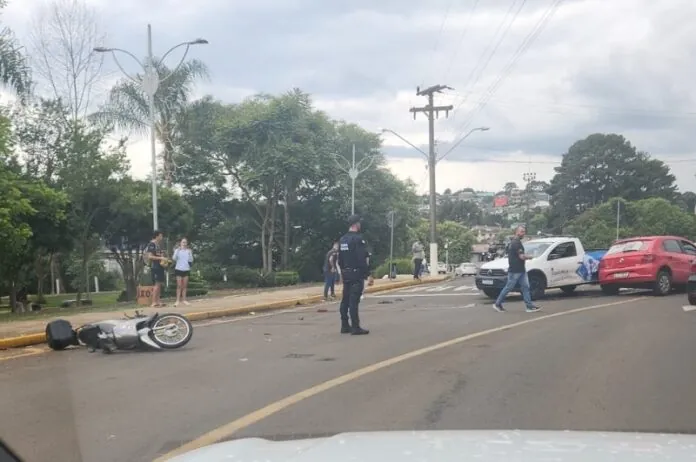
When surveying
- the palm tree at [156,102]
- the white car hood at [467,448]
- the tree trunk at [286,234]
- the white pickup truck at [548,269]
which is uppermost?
the palm tree at [156,102]

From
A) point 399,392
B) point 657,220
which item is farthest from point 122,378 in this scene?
point 657,220

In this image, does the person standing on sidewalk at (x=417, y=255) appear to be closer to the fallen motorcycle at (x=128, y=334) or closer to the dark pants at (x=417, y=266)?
the dark pants at (x=417, y=266)

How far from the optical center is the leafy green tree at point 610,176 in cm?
7638

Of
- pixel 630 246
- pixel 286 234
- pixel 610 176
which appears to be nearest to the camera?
pixel 630 246

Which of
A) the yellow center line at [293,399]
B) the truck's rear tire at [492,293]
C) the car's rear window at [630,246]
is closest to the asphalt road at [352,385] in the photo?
the yellow center line at [293,399]

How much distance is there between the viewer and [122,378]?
28.8ft

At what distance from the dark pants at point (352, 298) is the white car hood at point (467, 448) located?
8.45 m

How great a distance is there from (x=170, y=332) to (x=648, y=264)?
12.8 metres

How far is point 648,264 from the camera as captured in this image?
18781 mm

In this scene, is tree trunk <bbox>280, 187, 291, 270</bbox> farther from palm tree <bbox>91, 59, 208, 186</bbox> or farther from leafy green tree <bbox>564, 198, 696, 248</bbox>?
leafy green tree <bbox>564, 198, 696, 248</bbox>

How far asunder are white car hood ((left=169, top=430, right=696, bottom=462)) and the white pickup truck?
16074 millimetres

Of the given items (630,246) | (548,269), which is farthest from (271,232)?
(630,246)

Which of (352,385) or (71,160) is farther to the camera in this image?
(71,160)

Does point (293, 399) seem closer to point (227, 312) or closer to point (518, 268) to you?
point (518, 268)
